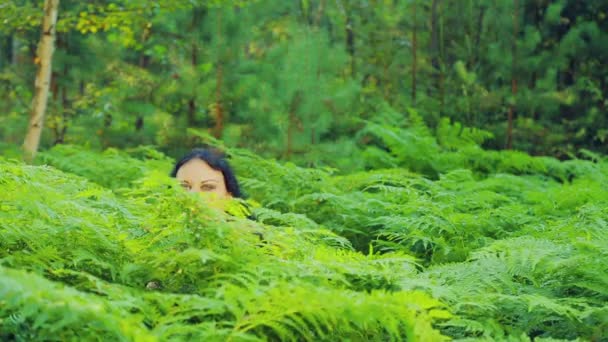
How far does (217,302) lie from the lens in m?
2.20

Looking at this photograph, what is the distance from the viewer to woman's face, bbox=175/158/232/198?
12.1 feet

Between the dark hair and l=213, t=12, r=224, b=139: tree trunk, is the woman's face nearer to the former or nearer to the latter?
the dark hair

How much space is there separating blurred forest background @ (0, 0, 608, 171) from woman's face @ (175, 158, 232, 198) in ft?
15.1

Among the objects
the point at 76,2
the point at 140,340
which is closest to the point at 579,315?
the point at 140,340

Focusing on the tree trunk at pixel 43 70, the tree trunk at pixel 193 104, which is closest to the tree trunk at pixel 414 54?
the tree trunk at pixel 193 104

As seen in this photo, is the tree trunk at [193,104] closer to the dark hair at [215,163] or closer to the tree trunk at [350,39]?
the tree trunk at [350,39]

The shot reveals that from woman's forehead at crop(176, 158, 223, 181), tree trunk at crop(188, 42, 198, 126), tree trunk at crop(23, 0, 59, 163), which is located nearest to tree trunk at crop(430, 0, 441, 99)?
tree trunk at crop(188, 42, 198, 126)

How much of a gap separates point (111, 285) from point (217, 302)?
34 cm

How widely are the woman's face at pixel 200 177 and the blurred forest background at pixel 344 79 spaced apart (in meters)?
4.59

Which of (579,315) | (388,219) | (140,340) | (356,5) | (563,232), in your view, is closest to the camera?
(140,340)

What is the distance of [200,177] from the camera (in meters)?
3.73

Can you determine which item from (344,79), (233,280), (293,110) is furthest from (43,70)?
(233,280)

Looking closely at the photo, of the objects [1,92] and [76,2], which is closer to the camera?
[76,2]

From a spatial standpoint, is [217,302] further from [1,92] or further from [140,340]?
[1,92]
